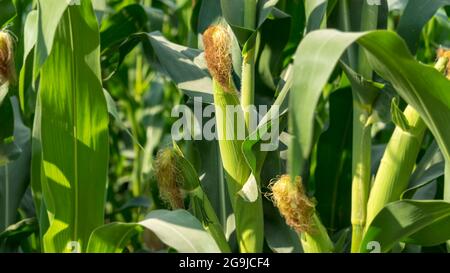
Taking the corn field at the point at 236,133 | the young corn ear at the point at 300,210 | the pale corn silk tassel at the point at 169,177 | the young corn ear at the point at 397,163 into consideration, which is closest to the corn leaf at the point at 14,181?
the corn field at the point at 236,133

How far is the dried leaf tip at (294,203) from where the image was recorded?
140 centimetres

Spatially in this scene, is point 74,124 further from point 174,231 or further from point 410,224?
point 410,224

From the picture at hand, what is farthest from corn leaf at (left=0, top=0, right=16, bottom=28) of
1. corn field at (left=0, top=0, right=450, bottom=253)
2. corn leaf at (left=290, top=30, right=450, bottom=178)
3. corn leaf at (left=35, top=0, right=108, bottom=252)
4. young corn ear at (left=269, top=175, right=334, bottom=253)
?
corn leaf at (left=290, top=30, right=450, bottom=178)

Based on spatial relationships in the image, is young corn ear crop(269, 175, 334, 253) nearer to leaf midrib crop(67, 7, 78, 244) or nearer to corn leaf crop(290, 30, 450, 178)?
corn leaf crop(290, 30, 450, 178)

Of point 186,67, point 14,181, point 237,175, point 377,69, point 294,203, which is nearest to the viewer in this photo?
point 377,69

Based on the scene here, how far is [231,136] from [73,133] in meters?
0.30

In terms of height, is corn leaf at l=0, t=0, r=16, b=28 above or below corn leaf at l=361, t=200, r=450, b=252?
above

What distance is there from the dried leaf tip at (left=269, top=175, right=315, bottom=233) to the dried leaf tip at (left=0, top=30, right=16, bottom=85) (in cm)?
54

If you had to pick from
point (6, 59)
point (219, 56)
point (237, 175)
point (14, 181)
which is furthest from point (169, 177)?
point (14, 181)

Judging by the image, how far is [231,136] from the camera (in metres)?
1.49

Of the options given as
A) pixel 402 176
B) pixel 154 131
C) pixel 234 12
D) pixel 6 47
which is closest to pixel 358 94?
pixel 402 176

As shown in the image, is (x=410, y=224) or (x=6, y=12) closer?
(x=410, y=224)

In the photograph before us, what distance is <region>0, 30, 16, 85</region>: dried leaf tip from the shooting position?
4.68 ft
